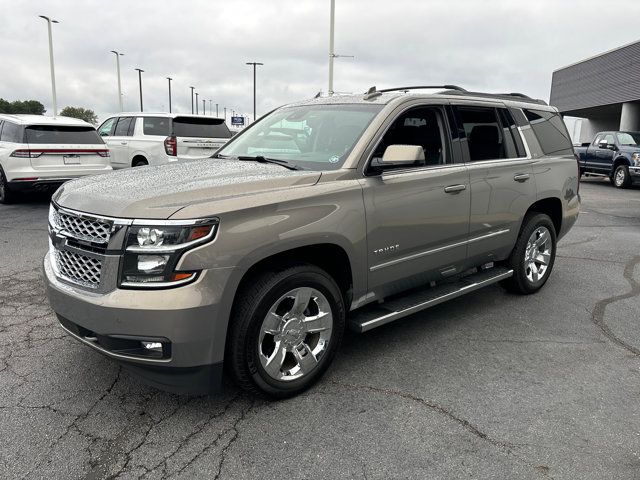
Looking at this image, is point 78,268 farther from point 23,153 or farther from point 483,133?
point 23,153

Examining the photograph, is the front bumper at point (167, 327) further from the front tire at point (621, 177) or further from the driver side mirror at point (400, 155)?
the front tire at point (621, 177)

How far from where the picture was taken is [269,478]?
248cm

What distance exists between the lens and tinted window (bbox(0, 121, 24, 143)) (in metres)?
9.57

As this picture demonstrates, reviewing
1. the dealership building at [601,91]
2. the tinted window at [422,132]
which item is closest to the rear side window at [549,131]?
the tinted window at [422,132]

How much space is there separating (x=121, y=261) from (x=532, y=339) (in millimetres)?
3176

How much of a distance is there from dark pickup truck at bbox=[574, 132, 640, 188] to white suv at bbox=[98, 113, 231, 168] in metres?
11.3

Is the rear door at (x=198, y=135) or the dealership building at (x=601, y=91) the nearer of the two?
the rear door at (x=198, y=135)

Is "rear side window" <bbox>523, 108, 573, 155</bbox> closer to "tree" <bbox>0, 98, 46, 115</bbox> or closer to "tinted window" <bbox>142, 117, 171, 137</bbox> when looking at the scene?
"tinted window" <bbox>142, 117, 171, 137</bbox>

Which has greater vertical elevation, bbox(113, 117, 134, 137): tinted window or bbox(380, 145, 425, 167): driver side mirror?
bbox(113, 117, 134, 137): tinted window

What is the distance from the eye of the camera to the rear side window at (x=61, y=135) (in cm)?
965

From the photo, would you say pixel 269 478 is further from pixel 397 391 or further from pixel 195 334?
pixel 397 391

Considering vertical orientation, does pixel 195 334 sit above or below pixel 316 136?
below

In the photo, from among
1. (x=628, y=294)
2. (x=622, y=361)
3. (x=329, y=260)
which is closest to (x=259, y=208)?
(x=329, y=260)

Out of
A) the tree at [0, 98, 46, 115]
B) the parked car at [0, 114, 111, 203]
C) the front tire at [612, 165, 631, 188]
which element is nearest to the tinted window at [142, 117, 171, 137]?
the parked car at [0, 114, 111, 203]
